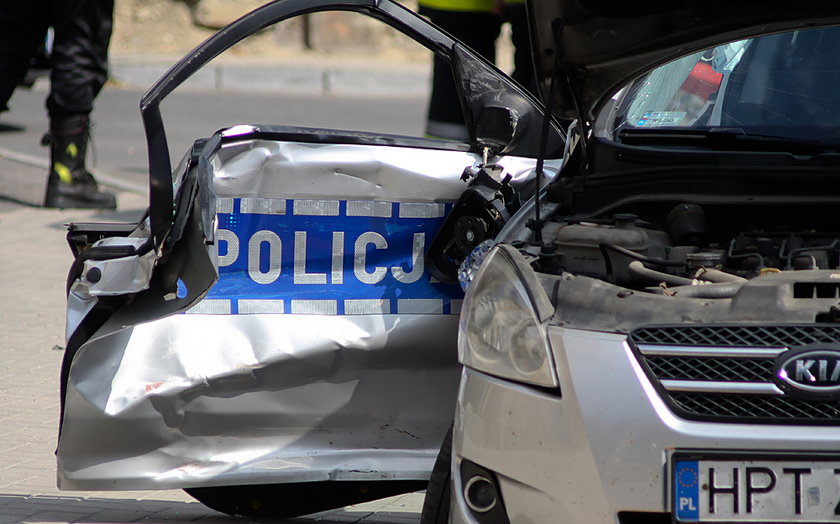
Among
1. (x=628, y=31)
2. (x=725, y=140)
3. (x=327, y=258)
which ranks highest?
(x=628, y=31)

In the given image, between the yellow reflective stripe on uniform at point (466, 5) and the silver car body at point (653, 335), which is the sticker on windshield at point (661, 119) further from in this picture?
the yellow reflective stripe on uniform at point (466, 5)

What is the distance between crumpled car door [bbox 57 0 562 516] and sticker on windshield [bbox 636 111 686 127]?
35 centimetres

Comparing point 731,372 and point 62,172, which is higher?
point 731,372

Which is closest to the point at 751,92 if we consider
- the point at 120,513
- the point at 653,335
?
the point at 653,335

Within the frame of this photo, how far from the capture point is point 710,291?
2.54 meters

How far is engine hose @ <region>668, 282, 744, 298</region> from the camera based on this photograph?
2527 millimetres

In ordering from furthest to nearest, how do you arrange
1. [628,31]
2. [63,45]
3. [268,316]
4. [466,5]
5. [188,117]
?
[188,117], [63,45], [466,5], [268,316], [628,31]

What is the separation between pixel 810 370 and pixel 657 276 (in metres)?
0.46

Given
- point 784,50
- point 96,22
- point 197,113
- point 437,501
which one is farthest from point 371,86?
point 437,501

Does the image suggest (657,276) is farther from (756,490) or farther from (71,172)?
(71,172)

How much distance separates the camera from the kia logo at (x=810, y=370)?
7.58 ft

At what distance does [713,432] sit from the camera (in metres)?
2.31

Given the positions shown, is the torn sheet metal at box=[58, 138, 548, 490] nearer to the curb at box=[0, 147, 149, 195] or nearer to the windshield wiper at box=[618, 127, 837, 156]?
the windshield wiper at box=[618, 127, 837, 156]

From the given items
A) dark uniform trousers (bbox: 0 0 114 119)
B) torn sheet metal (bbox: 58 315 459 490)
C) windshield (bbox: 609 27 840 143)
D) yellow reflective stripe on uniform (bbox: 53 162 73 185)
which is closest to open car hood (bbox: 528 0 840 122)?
windshield (bbox: 609 27 840 143)
